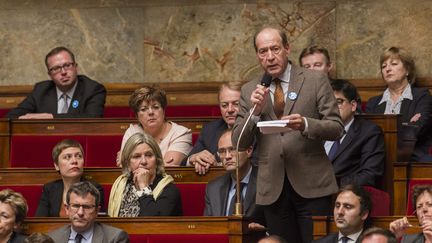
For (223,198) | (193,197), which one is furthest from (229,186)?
(193,197)

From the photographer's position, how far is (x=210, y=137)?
6.34 meters

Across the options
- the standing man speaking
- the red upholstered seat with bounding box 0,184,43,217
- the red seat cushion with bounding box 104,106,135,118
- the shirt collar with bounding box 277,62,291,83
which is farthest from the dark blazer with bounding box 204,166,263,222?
the red seat cushion with bounding box 104,106,135,118

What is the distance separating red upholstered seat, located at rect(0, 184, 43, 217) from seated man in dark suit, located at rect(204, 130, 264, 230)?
0.85 m

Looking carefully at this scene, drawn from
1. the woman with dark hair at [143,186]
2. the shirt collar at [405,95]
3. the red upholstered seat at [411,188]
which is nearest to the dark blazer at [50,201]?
the woman with dark hair at [143,186]

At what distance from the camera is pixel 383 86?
742 centimetres

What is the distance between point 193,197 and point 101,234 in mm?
773

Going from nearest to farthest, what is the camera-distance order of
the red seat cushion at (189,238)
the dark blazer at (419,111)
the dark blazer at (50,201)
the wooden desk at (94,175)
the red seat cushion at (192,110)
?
the red seat cushion at (189,238) < the dark blazer at (50,201) < the wooden desk at (94,175) < the dark blazer at (419,111) < the red seat cushion at (192,110)

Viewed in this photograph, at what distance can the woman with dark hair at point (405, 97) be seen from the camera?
656 cm

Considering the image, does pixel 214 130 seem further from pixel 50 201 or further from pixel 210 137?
pixel 50 201

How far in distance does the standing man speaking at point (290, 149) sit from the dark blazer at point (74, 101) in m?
1.79

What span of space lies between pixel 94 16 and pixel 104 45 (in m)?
0.18

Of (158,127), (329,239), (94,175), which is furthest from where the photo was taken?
(158,127)

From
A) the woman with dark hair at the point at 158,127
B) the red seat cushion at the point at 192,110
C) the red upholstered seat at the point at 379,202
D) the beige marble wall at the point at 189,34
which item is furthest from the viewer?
the beige marble wall at the point at 189,34

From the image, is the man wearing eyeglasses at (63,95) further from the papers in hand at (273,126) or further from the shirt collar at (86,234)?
the papers in hand at (273,126)
